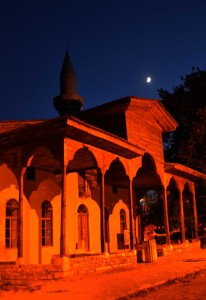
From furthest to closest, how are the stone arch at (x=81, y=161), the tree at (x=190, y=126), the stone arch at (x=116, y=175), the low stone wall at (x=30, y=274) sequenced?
the tree at (x=190, y=126) < the stone arch at (x=116, y=175) < the stone arch at (x=81, y=161) < the low stone wall at (x=30, y=274)

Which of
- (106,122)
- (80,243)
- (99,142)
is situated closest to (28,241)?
(80,243)

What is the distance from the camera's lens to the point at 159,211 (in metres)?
29.2

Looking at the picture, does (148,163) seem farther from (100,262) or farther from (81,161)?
(100,262)

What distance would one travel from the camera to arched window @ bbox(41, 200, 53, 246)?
16.9 metres

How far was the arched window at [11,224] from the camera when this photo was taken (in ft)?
50.3

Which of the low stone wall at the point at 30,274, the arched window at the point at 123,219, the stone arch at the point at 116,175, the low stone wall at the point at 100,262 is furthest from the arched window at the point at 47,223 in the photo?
the arched window at the point at 123,219

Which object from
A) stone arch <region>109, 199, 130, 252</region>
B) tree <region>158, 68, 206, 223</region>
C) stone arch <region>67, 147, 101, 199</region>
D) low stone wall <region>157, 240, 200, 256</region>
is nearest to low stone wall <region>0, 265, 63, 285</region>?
stone arch <region>67, 147, 101, 199</region>

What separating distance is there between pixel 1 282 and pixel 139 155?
308 inches

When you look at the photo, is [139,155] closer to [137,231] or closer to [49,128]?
[49,128]

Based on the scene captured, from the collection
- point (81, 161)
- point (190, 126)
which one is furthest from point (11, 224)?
point (190, 126)

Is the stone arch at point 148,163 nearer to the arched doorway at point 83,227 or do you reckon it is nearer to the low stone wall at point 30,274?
the arched doorway at point 83,227

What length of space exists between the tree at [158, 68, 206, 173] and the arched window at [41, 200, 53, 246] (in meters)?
13.7

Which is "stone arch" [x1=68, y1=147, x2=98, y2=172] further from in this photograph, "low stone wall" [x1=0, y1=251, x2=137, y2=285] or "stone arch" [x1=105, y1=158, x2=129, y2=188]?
"low stone wall" [x1=0, y1=251, x2=137, y2=285]

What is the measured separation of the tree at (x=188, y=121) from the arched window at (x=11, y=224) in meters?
15.7
